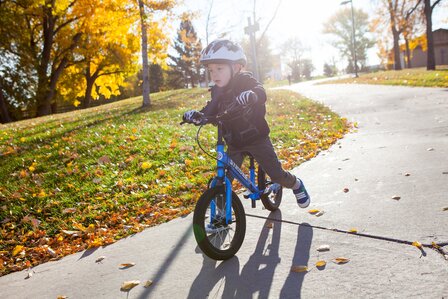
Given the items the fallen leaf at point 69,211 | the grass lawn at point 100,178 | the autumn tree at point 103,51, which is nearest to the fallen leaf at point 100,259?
the grass lawn at point 100,178

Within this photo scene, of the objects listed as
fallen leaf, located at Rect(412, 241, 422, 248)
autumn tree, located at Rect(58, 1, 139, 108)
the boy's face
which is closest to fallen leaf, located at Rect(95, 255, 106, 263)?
the boy's face

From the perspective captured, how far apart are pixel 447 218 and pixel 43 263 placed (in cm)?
390

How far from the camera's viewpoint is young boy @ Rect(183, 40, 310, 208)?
126 inches

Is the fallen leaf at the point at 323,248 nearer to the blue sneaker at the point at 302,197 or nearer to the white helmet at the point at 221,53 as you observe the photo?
the blue sneaker at the point at 302,197

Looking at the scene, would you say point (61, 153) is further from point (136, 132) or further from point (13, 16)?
point (13, 16)

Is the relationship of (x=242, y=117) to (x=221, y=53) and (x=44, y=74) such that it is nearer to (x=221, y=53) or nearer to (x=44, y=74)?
(x=221, y=53)

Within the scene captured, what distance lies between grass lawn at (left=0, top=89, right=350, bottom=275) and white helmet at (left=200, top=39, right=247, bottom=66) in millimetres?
2101

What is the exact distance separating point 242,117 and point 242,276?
1.38m

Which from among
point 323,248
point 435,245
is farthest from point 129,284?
point 435,245

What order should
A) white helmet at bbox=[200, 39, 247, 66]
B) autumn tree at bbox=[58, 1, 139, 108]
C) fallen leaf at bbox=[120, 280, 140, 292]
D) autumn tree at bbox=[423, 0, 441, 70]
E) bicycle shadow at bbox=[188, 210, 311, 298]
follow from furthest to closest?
autumn tree at bbox=[423, 0, 441, 70]
autumn tree at bbox=[58, 1, 139, 108]
white helmet at bbox=[200, 39, 247, 66]
fallen leaf at bbox=[120, 280, 140, 292]
bicycle shadow at bbox=[188, 210, 311, 298]

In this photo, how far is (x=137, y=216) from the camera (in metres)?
4.66

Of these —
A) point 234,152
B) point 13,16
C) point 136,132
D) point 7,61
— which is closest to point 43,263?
point 234,152

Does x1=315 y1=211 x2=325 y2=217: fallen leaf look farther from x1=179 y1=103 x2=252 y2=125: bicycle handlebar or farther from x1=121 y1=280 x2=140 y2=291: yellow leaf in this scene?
x1=121 y1=280 x2=140 y2=291: yellow leaf

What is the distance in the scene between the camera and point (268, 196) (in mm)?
4039
